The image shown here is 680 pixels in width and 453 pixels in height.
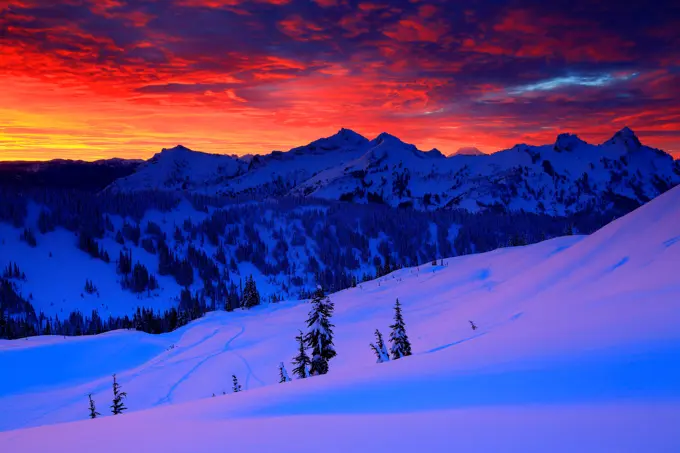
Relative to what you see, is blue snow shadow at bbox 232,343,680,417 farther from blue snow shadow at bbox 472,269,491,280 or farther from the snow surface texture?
blue snow shadow at bbox 472,269,491,280

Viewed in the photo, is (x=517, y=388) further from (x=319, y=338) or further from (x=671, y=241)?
(x=319, y=338)

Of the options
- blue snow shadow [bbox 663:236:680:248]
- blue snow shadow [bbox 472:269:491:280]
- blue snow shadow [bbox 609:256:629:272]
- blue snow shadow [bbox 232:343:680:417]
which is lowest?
blue snow shadow [bbox 232:343:680:417]

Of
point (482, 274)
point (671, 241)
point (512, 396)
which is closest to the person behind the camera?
point (512, 396)

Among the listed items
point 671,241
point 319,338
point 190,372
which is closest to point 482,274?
point 319,338

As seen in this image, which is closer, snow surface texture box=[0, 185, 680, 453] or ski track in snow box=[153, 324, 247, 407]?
snow surface texture box=[0, 185, 680, 453]

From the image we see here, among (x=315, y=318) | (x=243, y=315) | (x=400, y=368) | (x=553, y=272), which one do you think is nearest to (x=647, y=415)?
(x=400, y=368)

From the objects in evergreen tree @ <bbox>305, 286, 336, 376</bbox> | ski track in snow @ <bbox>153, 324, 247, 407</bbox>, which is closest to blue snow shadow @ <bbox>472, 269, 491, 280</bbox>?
evergreen tree @ <bbox>305, 286, 336, 376</bbox>

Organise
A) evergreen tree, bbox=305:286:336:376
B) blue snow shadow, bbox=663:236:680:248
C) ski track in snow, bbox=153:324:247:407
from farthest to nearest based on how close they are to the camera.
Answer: ski track in snow, bbox=153:324:247:407 < evergreen tree, bbox=305:286:336:376 < blue snow shadow, bbox=663:236:680:248

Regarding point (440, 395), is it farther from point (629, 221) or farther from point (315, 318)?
point (315, 318)

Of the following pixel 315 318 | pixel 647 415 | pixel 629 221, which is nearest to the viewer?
pixel 647 415

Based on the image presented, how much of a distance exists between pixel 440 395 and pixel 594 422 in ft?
5.79

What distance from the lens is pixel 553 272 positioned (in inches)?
677

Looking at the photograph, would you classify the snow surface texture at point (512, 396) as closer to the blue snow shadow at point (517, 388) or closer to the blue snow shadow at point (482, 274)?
the blue snow shadow at point (517, 388)

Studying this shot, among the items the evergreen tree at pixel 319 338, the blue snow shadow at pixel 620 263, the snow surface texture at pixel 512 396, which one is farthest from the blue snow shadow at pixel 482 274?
the blue snow shadow at pixel 620 263
